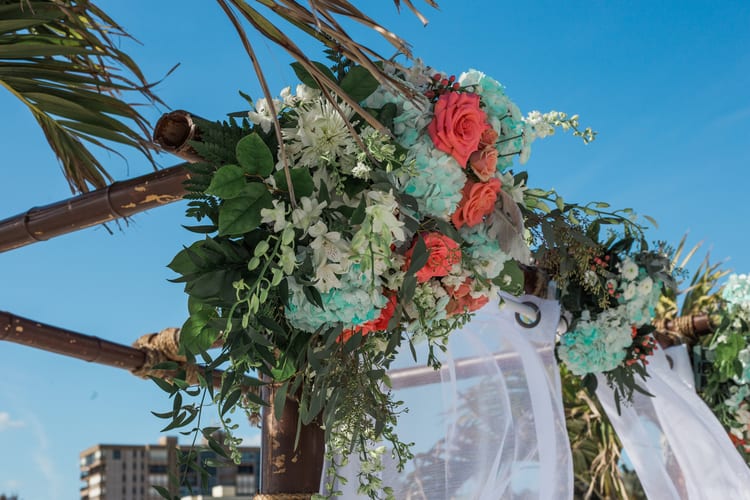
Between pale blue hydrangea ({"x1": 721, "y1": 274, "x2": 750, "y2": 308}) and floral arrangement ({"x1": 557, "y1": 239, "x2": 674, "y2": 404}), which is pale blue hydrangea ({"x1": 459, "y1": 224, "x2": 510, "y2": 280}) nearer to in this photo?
floral arrangement ({"x1": 557, "y1": 239, "x2": 674, "y2": 404})

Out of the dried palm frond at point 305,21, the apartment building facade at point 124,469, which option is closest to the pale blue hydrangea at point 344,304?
the dried palm frond at point 305,21

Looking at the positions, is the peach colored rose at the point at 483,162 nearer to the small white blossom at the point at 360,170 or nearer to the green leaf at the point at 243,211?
the small white blossom at the point at 360,170

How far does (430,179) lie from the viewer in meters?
1.09

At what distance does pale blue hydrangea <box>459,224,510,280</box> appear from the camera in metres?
1.22

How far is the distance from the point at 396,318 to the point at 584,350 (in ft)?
→ 3.52

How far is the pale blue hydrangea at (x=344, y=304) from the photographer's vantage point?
3.47ft

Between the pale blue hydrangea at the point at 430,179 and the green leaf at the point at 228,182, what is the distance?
0.75 ft

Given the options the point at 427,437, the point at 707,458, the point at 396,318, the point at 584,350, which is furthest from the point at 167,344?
the point at 707,458

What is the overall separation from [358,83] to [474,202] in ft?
0.85

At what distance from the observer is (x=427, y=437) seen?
5.73ft

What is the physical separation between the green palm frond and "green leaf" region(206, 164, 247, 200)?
783 millimetres

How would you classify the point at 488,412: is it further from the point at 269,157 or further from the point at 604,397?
the point at 269,157

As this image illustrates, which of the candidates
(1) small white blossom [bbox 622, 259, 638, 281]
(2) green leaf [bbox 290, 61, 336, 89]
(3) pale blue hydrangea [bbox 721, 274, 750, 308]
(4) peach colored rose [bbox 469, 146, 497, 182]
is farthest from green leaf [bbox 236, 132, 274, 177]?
(3) pale blue hydrangea [bbox 721, 274, 750, 308]

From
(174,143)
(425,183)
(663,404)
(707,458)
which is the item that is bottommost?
(707,458)
